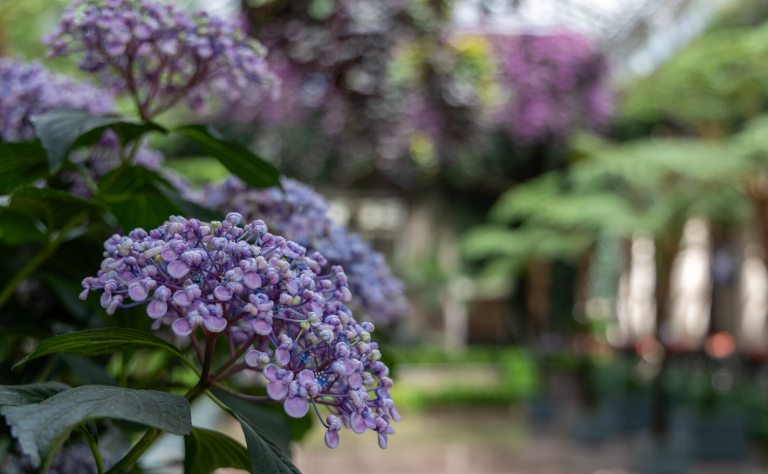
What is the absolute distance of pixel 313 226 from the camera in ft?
2.83

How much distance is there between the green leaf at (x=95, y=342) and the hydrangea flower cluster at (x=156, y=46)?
33 centimetres

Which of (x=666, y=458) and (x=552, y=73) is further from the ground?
(x=552, y=73)

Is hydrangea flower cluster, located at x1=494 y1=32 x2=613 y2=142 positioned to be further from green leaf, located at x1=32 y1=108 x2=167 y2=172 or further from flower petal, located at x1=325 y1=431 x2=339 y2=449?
flower petal, located at x1=325 y1=431 x2=339 y2=449

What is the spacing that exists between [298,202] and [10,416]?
0.46 metres

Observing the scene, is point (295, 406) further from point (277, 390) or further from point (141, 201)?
point (141, 201)

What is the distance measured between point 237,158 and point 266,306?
32 centimetres

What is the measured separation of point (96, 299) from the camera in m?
0.73

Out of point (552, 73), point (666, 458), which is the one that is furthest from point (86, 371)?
point (666, 458)

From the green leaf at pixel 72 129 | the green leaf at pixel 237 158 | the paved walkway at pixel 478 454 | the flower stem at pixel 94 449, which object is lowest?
the paved walkway at pixel 478 454

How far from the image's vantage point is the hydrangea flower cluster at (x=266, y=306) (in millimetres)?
507

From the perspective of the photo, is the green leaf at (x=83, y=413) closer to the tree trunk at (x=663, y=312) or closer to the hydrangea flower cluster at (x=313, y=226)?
the hydrangea flower cluster at (x=313, y=226)

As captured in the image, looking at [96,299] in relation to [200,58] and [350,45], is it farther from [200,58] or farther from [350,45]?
[350,45]

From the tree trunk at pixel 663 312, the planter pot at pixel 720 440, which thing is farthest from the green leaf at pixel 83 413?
the tree trunk at pixel 663 312

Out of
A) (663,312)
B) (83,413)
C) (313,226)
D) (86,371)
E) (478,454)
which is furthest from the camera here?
(663,312)
